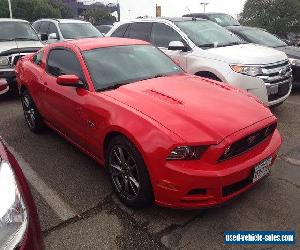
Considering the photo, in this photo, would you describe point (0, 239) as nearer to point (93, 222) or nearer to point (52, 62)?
point (93, 222)

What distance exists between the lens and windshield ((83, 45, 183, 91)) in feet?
13.3

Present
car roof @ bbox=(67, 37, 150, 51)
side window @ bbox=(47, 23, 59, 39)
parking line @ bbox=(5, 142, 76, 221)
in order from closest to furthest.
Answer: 1. parking line @ bbox=(5, 142, 76, 221)
2. car roof @ bbox=(67, 37, 150, 51)
3. side window @ bbox=(47, 23, 59, 39)

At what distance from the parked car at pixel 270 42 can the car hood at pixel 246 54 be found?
1.65 metres

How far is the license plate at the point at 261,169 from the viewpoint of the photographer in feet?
10.7

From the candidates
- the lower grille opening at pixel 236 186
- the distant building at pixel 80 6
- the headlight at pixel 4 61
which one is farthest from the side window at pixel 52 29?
the distant building at pixel 80 6

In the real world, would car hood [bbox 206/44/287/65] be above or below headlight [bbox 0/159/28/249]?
below

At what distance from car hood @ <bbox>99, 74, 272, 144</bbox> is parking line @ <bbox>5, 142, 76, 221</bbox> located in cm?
123

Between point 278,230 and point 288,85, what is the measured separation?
385cm

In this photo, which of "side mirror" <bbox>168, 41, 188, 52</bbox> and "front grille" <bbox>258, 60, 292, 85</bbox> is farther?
"side mirror" <bbox>168, 41, 188, 52</bbox>

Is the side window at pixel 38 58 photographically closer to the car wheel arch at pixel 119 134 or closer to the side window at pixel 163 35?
the car wheel arch at pixel 119 134

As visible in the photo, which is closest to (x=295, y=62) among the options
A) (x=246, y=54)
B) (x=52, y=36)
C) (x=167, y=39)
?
(x=246, y=54)

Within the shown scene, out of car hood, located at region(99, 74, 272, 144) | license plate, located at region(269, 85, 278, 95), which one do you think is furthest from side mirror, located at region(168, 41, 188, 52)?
car hood, located at region(99, 74, 272, 144)

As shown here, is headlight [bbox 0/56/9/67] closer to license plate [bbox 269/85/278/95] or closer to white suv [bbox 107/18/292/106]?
white suv [bbox 107/18/292/106]

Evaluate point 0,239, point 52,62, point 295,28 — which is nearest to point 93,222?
point 0,239
